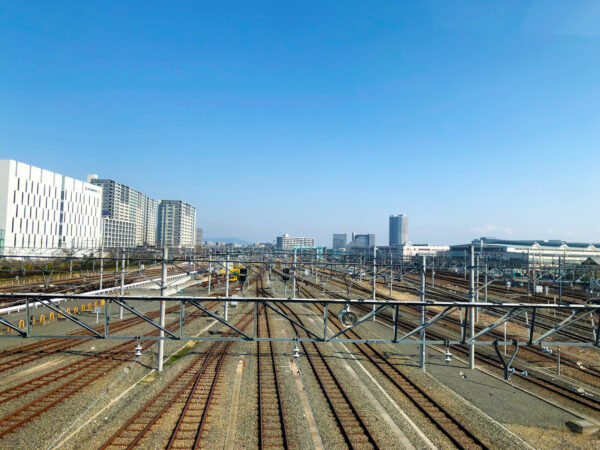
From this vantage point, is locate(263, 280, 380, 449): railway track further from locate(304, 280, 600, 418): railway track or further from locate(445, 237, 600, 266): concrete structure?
locate(445, 237, 600, 266): concrete structure

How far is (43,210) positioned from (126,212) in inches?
2930

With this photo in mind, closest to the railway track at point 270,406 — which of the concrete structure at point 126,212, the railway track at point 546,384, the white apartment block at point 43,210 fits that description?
the railway track at point 546,384

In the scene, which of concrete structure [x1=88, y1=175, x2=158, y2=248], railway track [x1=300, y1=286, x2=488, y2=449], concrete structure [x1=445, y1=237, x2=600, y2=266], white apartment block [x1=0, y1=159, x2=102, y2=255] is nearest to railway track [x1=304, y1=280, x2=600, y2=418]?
railway track [x1=300, y1=286, x2=488, y2=449]

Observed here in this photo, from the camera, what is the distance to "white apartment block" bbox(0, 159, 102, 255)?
5469 centimetres

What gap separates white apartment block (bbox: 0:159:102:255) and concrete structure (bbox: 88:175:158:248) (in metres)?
27.2

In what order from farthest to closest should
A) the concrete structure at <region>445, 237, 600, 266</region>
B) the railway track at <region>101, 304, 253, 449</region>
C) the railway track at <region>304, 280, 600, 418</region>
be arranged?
the concrete structure at <region>445, 237, 600, 266</region>
the railway track at <region>304, 280, 600, 418</region>
the railway track at <region>101, 304, 253, 449</region>

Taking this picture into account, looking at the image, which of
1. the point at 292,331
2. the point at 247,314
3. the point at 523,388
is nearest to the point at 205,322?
the point at 247,314

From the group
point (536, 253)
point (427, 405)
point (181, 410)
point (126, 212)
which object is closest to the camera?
point (181, 410)

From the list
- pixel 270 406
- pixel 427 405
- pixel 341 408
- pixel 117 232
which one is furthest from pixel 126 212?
pixel 427 405

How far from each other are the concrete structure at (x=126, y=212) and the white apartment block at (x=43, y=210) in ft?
89.2

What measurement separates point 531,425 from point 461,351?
8673mm

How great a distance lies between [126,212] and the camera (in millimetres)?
134750

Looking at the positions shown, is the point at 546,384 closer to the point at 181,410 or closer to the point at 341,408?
the point at 341,408

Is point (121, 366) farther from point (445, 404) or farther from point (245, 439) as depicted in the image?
point (445, 404)
